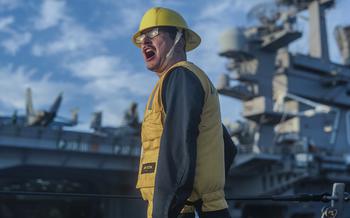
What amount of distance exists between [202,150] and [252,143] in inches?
1729

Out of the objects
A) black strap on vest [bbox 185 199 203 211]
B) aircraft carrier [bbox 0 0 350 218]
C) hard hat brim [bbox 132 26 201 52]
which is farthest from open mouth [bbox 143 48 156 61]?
aircraft carrier [bbox 0 0 350 218]

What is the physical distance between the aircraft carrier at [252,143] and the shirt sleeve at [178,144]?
1023 inches

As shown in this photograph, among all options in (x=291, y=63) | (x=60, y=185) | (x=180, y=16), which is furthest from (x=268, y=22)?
(x=180, y=16)

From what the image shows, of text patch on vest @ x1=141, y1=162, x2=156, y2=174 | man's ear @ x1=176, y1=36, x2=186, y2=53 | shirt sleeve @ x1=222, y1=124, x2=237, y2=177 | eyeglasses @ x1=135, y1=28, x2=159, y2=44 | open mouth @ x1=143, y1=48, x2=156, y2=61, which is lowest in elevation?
text patch on vest @ x1=141, y1=162, x2=156, y2=174

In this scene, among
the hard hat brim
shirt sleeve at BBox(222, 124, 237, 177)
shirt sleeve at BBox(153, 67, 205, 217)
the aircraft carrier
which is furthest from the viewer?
the aircraft carrier

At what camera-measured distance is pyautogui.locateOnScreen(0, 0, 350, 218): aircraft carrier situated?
31.9 metres

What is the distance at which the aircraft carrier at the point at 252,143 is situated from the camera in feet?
105

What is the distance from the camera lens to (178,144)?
101 inches

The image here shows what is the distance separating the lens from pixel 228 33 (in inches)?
1684

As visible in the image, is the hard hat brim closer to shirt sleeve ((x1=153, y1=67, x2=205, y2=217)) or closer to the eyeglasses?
the eyeglasses

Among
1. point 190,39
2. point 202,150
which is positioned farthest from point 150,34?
point 202,150

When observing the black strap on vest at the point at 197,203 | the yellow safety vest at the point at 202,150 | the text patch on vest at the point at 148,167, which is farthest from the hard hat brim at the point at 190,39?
the black strap on vest at the point at 197,203

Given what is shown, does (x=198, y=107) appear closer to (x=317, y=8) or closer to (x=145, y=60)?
(x=145, y=60)

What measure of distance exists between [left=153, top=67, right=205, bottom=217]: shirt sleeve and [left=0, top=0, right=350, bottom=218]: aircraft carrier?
25992mm
